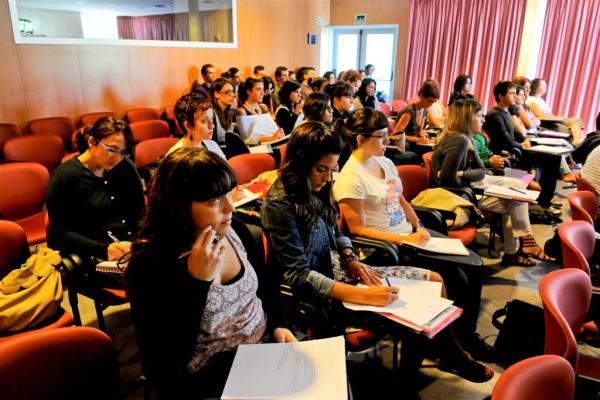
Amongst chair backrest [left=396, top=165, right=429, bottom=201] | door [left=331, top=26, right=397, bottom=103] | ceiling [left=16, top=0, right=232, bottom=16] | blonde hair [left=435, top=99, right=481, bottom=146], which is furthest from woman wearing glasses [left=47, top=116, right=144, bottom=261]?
door [left=331, top=26, right=397, bottom=103]

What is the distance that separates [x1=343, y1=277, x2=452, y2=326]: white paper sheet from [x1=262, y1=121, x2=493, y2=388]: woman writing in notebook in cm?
3

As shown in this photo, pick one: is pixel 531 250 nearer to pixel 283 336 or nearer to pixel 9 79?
pixel 283 336

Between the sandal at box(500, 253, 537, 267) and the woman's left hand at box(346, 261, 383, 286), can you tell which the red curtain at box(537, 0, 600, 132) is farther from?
the woman's left hand at box(346, 261, 383, 286)

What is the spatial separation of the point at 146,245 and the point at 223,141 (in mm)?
2967

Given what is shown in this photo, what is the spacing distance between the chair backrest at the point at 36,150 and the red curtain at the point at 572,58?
7827 mm

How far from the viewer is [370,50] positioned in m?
9.94

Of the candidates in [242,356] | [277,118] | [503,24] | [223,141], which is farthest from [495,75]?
[242,356]

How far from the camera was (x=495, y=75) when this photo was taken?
26.9 feet

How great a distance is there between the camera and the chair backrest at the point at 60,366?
3.58 feet

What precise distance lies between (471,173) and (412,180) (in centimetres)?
Result: 49

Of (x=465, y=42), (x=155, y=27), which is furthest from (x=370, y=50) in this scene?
(x=155, y=27)

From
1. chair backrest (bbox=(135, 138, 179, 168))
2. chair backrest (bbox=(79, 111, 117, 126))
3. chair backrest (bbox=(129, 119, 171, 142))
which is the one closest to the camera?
chair backrest (bbox=(135, 138, 179, 168))

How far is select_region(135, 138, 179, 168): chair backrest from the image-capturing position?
139 inches

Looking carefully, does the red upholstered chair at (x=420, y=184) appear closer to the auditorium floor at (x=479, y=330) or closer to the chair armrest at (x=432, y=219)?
the chair armrest at (x=432, y=219)
